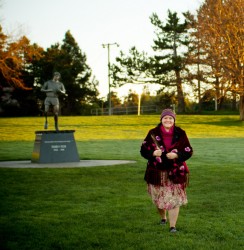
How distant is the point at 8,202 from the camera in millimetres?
10141

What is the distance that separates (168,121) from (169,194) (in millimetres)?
941

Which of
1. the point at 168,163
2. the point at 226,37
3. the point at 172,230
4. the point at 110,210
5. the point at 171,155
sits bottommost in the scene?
the point at 110,210

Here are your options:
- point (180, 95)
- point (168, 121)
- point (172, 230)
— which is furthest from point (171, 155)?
point (180, 95)

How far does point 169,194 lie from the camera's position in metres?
7.31

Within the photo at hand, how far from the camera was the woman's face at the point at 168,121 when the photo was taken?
284 inches

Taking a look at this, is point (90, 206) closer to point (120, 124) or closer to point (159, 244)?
point (159, 244)

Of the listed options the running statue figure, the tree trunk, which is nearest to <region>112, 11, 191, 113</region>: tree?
the tree trunk

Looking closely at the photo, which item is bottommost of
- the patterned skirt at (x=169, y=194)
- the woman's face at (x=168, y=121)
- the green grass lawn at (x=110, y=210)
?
the green grass lawn at (x=110, y=210)

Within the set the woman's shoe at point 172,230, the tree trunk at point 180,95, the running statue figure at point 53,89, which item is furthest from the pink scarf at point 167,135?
the tree trunk at point 180,95

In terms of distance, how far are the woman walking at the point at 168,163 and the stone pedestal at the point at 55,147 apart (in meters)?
10.9

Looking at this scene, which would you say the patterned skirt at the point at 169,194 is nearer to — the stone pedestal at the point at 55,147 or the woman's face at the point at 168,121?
the woman's face at the point at 168,121

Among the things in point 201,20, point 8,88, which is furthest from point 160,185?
point 8,88

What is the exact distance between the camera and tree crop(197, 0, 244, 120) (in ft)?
148

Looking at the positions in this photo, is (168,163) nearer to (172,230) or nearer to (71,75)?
(172,230)
